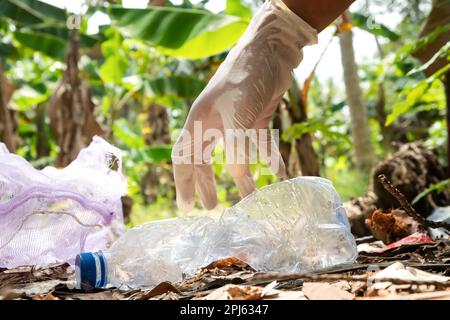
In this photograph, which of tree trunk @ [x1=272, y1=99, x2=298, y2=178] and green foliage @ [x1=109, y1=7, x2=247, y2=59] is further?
green foliage @ [x1=109, y1=7, x2=247, y2=59]

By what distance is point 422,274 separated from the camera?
1.14 metres

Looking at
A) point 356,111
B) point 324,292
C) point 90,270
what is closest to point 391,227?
point 324,292

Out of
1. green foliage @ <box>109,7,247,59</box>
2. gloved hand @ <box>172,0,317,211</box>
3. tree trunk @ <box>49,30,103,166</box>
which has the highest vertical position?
green foliage @ <box>109,7,247,59</box>

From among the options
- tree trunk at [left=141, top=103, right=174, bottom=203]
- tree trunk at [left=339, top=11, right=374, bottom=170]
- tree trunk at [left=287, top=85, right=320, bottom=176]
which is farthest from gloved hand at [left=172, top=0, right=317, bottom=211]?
tree trunk at [left=141, top=103, right=174, bottom=203]

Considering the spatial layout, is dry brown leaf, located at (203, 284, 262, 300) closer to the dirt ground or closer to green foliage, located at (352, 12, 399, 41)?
the dirt ground

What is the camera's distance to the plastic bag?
180cm

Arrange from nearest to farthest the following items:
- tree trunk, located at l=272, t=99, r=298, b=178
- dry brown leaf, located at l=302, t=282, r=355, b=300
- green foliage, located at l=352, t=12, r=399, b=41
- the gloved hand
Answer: dry brown leaf, located at l=302, t=282, r=355, b=300
the gloved hand
tree trunk, located at l=272, t=99, r=298, b=178
green foliage, located at l=352, t=12, r=399, b=41

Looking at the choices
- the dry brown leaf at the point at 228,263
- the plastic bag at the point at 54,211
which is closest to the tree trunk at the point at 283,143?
the plastic bag at the point at 54,211

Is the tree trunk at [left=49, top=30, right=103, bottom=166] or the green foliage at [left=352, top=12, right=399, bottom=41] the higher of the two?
the green foliage at [left=352, top=12, right=399, bottom=41]

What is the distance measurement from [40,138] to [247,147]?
6.78 metres

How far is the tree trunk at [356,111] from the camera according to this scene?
5625 millimetres

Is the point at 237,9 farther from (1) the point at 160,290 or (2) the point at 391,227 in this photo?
(1) the point at 160,290
